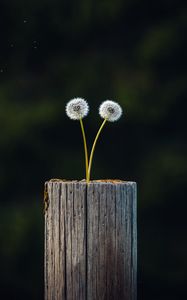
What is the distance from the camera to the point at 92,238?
1963mm

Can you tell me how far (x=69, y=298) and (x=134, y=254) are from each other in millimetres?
267

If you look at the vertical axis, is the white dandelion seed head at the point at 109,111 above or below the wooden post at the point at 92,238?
above

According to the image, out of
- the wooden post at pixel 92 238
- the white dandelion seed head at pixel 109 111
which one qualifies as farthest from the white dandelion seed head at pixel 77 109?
the wooden post at pixel 92 238

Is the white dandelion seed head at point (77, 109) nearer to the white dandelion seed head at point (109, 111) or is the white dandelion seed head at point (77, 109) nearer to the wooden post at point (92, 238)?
the white dandelion seed head at point (109, 111)

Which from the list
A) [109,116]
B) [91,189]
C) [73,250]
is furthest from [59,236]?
[109,116]

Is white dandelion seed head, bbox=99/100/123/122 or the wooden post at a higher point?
white dandelion seed head, bbox=99/100/123/122

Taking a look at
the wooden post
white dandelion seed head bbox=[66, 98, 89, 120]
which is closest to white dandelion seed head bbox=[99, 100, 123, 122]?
white dandelion seed head bbox=[66, 98, 89, 120]

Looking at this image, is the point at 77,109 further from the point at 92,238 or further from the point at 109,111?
the point at 92,238

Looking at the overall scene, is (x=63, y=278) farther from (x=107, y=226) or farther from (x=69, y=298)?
(x=107, y=226)

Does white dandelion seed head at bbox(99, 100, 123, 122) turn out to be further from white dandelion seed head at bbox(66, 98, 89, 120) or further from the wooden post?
the wooden post

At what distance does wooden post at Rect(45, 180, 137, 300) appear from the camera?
1967 mm

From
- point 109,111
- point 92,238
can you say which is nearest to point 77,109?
point 109,111

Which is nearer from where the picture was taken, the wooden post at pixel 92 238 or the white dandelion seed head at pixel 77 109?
the wooden post at pixel 92 238

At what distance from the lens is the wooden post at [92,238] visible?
1.97m
